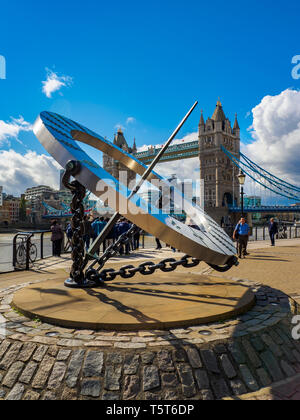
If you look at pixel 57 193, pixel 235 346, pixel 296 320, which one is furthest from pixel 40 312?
pixel 57 193

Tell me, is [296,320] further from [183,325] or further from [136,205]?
[136,205]

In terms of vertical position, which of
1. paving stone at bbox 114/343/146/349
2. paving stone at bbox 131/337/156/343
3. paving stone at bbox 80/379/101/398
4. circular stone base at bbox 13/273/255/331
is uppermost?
circular stone base at bbox 13/273/255/331

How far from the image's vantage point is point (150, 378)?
2.41 metres

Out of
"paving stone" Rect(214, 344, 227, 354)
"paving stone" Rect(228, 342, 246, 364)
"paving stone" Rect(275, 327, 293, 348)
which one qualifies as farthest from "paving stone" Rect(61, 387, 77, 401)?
"paving stone" Rect(275, 327, 293, 348)

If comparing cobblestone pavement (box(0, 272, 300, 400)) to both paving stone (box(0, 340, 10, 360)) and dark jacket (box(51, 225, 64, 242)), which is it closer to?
paving stone (box(0, 340, 10, 360))

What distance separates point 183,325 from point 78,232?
Result: 2183mm

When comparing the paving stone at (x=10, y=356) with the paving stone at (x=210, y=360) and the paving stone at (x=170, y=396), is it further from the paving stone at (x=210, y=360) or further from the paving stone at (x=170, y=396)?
the paving stone at (x=210, y=360)

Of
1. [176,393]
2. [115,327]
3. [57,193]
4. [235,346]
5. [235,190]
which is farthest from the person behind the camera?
[57,193]

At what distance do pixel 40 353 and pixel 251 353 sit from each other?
1.93 m

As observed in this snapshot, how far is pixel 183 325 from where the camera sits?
3.06 meters

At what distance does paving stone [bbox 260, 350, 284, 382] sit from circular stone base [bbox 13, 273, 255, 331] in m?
0.58

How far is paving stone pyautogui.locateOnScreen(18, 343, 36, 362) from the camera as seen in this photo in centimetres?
262

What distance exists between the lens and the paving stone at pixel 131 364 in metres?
2.44

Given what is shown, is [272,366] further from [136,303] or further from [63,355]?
[63,355]
